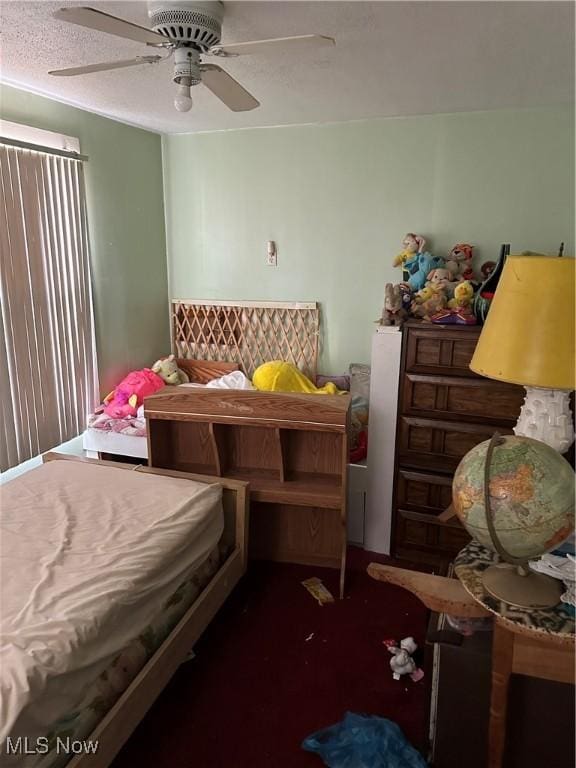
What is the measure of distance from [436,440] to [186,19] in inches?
79.0

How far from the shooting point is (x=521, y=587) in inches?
47.7

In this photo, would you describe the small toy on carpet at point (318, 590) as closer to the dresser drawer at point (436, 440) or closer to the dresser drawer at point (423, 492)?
the dresser drawer at point (423, 492)

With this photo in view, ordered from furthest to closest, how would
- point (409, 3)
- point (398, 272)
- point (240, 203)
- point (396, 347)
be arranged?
point (240, 203) → point (398, 272) → point (396, 347) → point (409, 3)

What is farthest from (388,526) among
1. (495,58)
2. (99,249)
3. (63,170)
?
(63,170)

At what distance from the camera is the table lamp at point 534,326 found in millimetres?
1277

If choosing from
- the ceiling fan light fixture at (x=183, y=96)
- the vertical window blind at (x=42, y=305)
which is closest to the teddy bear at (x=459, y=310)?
the ceiling fan light fixture at (x=183, y=96)

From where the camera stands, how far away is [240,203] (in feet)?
12.3

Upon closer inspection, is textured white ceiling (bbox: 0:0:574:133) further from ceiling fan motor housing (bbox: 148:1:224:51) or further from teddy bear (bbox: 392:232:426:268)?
teddy bear (bbox: 392:232:426:268)

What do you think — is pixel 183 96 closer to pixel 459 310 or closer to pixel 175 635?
pixel 459 310

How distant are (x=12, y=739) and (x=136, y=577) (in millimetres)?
539

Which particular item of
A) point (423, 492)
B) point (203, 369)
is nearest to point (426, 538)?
point (423, 492)

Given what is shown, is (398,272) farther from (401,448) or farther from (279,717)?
(279,717)

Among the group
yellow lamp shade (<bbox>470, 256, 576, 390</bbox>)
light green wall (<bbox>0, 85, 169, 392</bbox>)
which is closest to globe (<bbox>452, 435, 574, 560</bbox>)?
yellow lamp shade (<bbox>470, 256, 576, 390</bbox>)

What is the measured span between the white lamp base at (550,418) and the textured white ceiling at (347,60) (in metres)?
1.22
